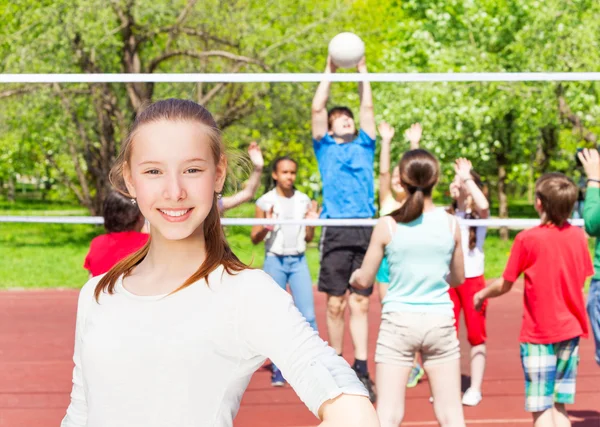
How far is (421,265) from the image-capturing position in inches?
183

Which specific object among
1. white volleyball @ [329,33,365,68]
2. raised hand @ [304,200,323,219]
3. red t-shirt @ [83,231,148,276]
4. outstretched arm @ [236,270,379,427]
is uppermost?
white volleyball @ [329,33,365,68]

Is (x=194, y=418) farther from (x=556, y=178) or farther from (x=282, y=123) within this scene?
(x=282, y=123)

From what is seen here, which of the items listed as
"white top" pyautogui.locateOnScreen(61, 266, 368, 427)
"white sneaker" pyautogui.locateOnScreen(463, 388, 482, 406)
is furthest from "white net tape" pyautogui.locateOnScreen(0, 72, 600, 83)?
"white top" pyautogui.locateOnScreen(61, 266, 368, 427)

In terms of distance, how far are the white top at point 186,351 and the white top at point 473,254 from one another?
4821 millimetres

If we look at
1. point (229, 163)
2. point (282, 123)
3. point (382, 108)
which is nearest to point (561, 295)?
point (229, 163)

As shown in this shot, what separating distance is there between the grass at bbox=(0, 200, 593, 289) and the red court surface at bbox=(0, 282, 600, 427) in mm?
2047

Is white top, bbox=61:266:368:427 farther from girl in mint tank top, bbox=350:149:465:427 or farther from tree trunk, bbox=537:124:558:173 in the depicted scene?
tree trunk, bbox=537:124:558:173

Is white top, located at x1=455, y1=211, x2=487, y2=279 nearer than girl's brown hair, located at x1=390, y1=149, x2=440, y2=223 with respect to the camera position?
No

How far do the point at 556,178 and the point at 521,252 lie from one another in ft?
1.40

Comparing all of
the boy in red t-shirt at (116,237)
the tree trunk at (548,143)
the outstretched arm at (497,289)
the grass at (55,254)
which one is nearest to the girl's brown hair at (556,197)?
the outstretched arm at (497,289)

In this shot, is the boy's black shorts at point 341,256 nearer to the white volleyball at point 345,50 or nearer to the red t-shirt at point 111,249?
the white volleyball at point 345,50

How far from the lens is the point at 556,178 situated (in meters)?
5.13

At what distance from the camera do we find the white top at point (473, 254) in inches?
257

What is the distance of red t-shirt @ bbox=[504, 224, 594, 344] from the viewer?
5016mm
